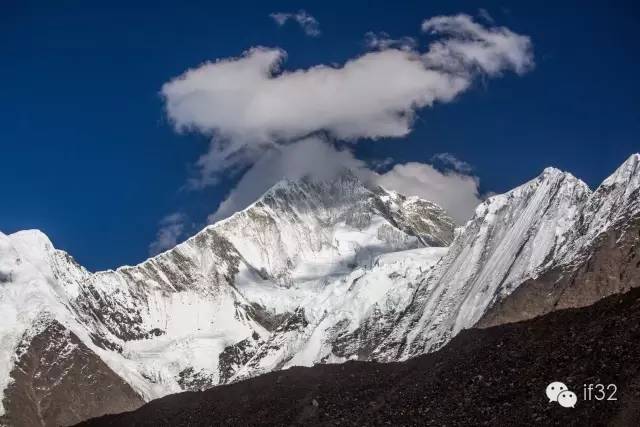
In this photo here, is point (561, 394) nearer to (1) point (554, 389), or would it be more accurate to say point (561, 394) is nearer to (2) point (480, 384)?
(1) point (554, 389)

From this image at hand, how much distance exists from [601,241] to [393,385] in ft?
356

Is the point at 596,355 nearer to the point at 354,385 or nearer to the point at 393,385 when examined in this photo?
the point at 393,385

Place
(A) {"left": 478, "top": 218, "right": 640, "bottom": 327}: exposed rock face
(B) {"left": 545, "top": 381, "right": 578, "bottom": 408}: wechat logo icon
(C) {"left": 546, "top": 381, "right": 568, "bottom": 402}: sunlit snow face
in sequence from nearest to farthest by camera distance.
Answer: (B) {"left": 545, "top": 381, "right": 578, "bottom": 408}: wechat logo icon → (C) {"left": 546, "top": 381, "right": 568, "bottom": 402}: sunlit snow face → (A) {"left": 478, "top": 218, "right": 640, "bottom": 327}: exposed rock face

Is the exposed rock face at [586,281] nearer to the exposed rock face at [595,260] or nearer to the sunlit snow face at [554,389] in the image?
the exposed rock face at [595,260]

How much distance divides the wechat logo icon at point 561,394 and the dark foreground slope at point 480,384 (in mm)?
421

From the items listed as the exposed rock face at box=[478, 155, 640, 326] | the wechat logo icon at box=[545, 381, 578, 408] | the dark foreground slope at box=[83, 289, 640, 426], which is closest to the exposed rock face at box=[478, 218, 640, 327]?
the exposed rock face at box=[478, 155, 640, 326]

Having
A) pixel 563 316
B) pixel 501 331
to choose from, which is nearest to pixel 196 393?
pixel 501 331

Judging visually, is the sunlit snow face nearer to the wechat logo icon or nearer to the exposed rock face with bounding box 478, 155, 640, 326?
the wechat logo icon

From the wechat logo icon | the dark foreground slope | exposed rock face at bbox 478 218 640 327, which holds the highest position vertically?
exposed rock face at bbox 478 218 640 327

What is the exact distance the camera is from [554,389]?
50844mm

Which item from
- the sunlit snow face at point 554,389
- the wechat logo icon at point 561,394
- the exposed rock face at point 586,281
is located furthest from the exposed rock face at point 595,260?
the wechat logo icon at point 561,394

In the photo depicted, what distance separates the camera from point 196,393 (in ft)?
310

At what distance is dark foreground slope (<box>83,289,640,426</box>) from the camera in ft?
163

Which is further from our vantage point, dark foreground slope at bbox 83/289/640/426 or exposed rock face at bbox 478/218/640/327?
exposed rock face at bbox 478/218/640/327
